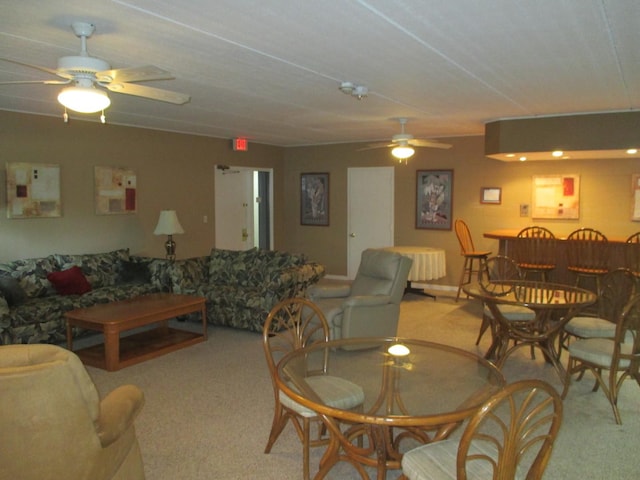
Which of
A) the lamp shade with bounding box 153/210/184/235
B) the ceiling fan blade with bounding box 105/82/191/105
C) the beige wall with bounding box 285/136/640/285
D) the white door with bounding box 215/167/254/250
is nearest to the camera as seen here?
the ceiling fan blade with bounding box 105/82/191/105

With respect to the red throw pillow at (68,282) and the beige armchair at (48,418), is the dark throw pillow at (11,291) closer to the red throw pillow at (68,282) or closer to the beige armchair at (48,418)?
the red throw pillow at (68,282)

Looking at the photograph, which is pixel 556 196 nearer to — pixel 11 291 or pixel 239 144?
pixel 239 144

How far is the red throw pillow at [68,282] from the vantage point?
524 cm

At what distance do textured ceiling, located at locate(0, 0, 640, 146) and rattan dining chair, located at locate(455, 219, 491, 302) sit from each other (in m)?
2.27

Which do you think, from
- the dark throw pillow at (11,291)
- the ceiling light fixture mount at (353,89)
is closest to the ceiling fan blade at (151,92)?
the ceiling light fixture mount at (353,89)

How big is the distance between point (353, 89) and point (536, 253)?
10.8 feet

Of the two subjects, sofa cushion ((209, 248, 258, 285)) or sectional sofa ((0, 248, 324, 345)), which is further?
sofa cushion ((209, 248, 258, 285))

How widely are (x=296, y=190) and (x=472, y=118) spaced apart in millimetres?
4038

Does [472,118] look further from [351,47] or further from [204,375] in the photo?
[204,375]

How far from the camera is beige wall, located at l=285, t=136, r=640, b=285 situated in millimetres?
6789

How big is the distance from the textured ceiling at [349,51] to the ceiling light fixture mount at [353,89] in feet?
0.28

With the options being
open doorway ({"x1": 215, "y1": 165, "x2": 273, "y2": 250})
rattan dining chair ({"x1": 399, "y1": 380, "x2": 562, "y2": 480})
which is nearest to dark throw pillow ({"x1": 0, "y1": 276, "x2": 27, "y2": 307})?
open doorway ({"x1": 215, "y1": 165, "x2": 273, "y2": 250})

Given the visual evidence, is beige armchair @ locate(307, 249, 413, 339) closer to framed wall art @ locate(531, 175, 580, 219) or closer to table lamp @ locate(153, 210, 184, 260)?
table lamp @ locate(153, 210, 184, 260)

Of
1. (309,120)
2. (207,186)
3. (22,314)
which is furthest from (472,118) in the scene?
(22,314)
